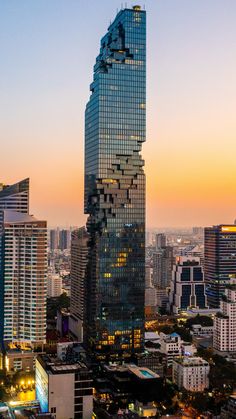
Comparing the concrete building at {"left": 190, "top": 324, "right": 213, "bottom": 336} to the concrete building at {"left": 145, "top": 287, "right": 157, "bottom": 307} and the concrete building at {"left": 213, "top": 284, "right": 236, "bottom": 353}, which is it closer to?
the concrete building at {"left": 213, "top": 284, "right": 236, "bottom": 353}

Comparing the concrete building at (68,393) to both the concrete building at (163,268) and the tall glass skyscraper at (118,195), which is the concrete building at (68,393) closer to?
the tall glass skyscraper at (118,195)

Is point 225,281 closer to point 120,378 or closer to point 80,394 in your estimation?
point 120,378

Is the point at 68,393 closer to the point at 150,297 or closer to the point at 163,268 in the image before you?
the point at 150,297

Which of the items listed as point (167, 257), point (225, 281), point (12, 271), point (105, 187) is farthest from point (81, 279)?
point (167, 257)

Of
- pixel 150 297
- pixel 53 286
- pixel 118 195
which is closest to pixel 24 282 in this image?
pixel 118 195

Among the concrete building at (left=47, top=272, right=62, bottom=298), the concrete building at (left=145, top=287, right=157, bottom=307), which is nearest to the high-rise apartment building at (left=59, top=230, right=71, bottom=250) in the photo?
the concrete building at (left=47, top=272, right=62, bottom=298)
